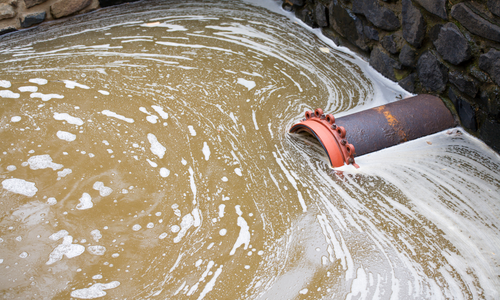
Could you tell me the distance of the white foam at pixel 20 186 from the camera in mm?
1690

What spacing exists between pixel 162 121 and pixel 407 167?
51.4 inches

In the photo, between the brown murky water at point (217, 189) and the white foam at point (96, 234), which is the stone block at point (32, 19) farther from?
the white foam at point (96, 234)

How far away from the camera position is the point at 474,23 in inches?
70.6

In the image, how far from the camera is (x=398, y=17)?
2.28m

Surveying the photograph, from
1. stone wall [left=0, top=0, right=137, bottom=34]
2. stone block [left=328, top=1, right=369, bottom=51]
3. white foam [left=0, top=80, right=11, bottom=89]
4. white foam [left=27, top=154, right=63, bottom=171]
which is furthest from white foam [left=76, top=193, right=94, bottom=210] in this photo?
stone wall [left=0, top=0, right=137, bottom=34]

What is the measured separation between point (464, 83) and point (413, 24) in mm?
458

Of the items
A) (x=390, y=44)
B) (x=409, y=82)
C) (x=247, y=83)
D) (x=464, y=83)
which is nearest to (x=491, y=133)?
(x=464, y=83)

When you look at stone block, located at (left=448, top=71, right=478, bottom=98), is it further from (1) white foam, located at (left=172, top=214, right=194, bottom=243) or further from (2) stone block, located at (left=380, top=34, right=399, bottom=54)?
(1) white foam, located at (left=172, top=214, right=194, bottom=243)

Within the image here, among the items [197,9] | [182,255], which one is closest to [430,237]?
[182,255]

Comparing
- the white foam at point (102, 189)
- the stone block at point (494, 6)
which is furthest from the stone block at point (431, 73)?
the white foam at point (102, 189)

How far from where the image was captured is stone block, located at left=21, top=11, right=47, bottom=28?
10.0 feet

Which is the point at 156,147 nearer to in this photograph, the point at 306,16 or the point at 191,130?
the point at 191,130

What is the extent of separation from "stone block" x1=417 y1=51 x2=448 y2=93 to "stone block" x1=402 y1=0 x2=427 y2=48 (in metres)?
0.09

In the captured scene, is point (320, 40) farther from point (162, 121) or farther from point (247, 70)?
point (162, 121)
